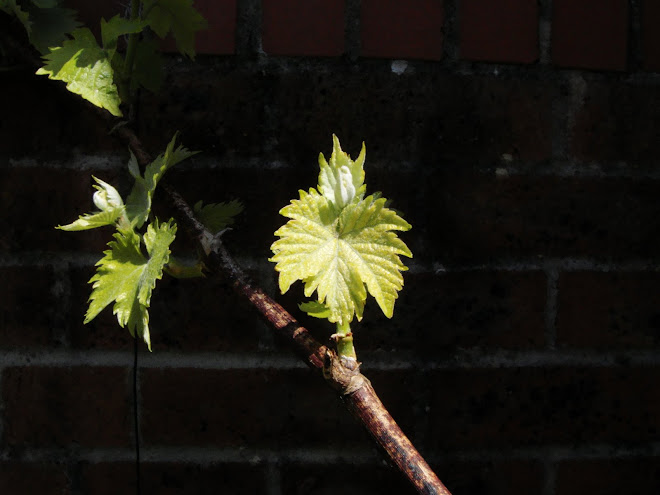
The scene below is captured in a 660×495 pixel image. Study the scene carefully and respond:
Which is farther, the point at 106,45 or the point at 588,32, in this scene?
the point at 588,32

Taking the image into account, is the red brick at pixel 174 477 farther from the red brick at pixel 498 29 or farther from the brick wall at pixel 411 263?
the red brick at pixel 498 29

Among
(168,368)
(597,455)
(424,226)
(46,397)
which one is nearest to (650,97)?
(424,226)

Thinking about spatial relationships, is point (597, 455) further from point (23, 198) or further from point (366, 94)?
point (23, 198)

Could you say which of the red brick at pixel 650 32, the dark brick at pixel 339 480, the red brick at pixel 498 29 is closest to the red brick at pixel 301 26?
the red brick at pixel 498 29

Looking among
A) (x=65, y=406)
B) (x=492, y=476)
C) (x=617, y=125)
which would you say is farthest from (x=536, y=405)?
(x=65, y=406)

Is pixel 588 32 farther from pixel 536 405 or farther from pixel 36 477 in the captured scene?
pixel 36 477

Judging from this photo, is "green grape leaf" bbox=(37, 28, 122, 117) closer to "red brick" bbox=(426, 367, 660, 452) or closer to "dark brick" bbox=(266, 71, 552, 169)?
"dark brick" bbox=(266, 71, 552, 169)
